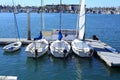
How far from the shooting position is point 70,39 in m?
38.7

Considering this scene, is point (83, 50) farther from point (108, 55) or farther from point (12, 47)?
point (12, 47)

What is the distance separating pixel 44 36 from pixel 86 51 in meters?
9.19

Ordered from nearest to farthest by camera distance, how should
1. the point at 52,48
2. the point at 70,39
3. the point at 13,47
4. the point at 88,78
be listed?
1. the point at 88,78
2. the point at 52,48
3. the point at 13,47
4. the point at 70,39

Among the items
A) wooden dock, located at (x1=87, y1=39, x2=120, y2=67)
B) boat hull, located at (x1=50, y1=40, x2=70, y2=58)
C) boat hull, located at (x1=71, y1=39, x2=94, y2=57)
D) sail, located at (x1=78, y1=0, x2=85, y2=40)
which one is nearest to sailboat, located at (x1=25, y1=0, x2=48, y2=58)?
boat hull, located at (x1=50, y1=40, x2=70, y2=58)

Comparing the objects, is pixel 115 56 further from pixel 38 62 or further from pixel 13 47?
pixel 13 47

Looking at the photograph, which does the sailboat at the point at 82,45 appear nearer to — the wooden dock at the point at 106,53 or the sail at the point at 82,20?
the sail at the point at 82,20

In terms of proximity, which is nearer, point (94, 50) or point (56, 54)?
Result: point (56, 54)

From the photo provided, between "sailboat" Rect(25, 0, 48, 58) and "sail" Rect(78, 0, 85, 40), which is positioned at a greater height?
"sail" Rect(78, 0, 85, 40)

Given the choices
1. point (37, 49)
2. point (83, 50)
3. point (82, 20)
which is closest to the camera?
point (83, 50)

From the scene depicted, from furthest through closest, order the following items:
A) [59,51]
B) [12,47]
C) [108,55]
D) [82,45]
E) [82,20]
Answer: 1. [82,20]
2. [12,47]
3. [82,45]
4. [59,51]
5. [108,55]

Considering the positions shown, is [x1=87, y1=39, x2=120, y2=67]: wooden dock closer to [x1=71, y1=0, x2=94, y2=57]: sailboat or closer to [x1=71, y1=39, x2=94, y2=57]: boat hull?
[x1=71, y1=39, x2=94, y2=57]: boat hull

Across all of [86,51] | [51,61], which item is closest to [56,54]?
[51,61]

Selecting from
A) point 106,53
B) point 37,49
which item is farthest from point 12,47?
point 106,53

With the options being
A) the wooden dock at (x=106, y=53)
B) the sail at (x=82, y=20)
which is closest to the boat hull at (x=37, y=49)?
the wooden dock at (x=106, y=53)
